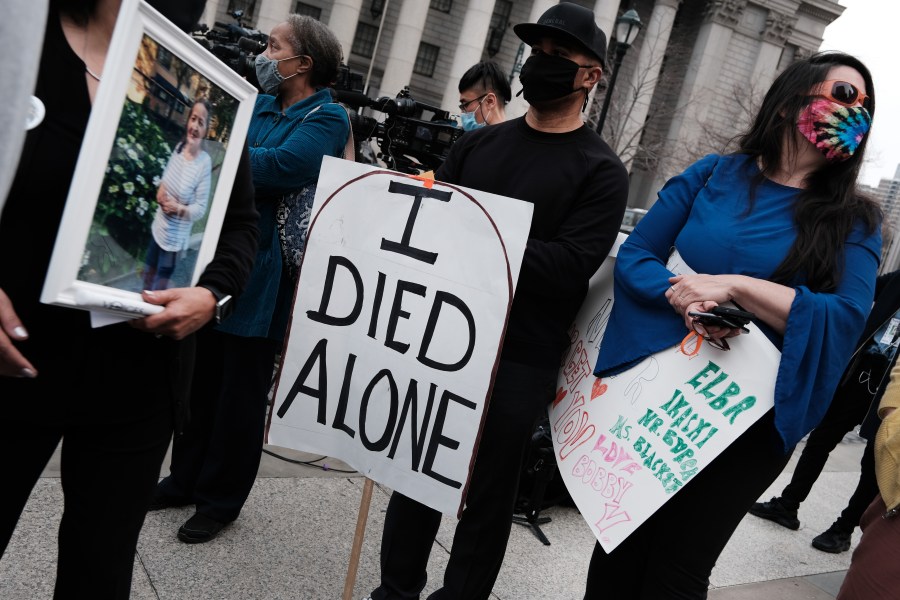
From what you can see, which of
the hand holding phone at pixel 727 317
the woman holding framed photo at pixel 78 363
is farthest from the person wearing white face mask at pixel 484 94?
the woman holding framed photo at pixel 78 363

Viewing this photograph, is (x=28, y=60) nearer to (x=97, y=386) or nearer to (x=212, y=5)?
(x=97, y=386)

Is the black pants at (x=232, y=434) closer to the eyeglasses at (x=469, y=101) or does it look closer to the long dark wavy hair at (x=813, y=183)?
the long dark wavy hair at (x=813, y=183)

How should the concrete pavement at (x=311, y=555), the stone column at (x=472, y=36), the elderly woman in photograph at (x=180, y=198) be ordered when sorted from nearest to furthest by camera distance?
1. the elderly woman in photograph at (x=180, y=198)
2. the concrete pavement at (x=311, y=555)
3. the stone column at (x=472, y=36)

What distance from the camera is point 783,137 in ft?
Result: 7.54

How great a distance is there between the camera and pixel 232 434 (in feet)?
10.5

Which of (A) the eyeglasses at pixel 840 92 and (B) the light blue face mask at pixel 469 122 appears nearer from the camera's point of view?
(A) the eyeglasses at pixel 840 92

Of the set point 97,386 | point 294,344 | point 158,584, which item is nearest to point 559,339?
point 294,344

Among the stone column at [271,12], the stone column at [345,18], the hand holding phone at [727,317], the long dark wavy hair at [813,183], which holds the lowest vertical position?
the hand holding phone at [727,317]

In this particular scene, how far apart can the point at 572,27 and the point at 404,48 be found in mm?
33529

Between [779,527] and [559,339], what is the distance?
3401mm

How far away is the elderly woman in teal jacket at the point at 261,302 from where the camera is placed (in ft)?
10.3

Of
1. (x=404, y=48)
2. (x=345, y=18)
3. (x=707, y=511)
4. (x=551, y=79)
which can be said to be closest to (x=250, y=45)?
(x=551, y=79)

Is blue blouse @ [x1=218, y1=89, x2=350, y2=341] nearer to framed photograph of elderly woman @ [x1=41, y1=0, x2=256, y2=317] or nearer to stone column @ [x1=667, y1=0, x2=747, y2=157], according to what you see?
framed photograph of elderly woman @ [x1=41, y1=0, x2=256, y2=317]

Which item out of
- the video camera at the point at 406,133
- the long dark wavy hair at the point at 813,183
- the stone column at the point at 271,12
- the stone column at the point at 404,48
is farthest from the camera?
the stone column at the point at 404,48
